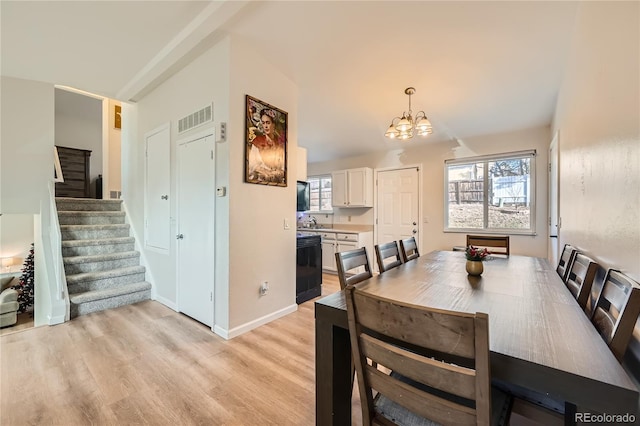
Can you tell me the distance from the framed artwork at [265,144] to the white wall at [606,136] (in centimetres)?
248

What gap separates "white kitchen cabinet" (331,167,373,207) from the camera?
5.20 metres

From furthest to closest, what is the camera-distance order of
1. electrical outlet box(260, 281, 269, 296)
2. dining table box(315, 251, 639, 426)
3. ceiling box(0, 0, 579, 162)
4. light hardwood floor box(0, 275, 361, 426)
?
electrical outlet box(260, 281, 269, 296) < ceiling box(0, 0, 579, 162) < light hardwood floor box(0, 275, 361, 426) < dining table box(315, 251, 639, 426)

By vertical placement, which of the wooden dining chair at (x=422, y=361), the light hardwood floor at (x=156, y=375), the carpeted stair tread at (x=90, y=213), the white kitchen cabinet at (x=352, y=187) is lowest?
the light hardwood floor at (x=156, y=375)

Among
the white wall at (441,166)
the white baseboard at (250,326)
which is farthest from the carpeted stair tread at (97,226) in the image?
the white wall at (441,166)

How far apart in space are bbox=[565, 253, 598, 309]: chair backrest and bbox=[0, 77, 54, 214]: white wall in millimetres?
5181

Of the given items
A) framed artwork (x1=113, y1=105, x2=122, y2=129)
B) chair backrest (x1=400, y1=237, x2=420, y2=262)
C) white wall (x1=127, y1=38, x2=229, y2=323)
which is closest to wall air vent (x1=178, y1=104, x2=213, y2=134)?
white wall (x1=127, y1=38, x2=229, y2=323)

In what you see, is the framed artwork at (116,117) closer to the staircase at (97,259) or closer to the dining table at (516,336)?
the staircase at (97,259)

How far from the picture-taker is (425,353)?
3.08 ft

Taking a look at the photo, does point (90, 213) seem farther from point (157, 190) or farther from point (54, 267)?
point (157, 190)

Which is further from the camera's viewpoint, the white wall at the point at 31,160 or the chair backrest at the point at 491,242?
the white wall at the point at 31,160

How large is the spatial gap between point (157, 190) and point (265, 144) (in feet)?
5.84

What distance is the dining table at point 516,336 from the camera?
68cm

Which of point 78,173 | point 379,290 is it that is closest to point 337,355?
point 379,290

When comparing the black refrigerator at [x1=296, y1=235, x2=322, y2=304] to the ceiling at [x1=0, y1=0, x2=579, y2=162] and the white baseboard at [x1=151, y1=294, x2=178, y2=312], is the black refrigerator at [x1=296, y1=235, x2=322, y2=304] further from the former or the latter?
the ceiling at [x1=0, y1=0, x2=579, y2=162]
